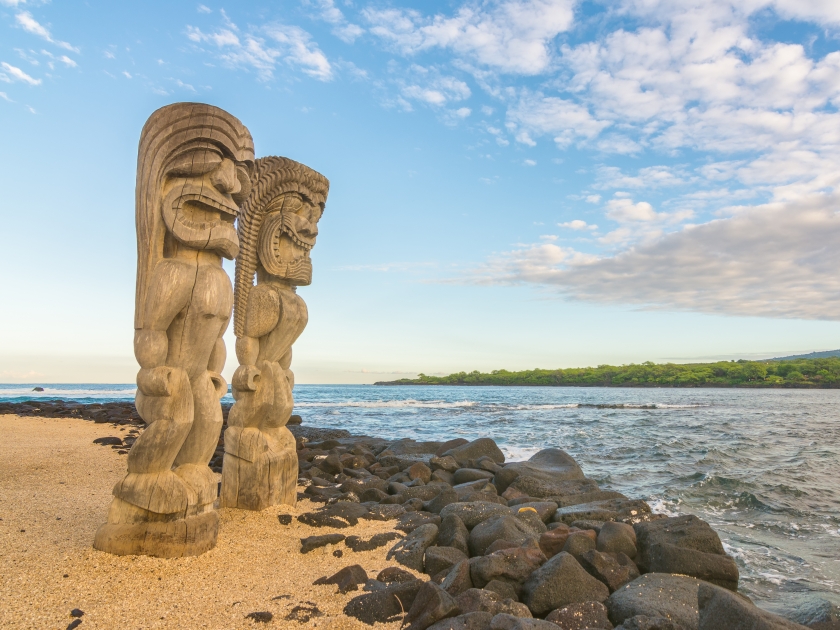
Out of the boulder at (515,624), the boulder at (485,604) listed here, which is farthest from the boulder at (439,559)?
the boulder at (515,624)

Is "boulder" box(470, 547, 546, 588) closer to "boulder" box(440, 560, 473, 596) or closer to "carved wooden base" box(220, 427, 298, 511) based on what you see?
"boulder" box(440, 560, 473, 596)

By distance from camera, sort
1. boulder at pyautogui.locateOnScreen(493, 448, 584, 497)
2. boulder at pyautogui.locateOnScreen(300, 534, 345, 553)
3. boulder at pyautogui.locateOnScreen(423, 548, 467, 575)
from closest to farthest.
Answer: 1. boulder at pyautogui.locateOnScreen(423, 548, 467, 575)
2. boulder at pyautogui.locateOnScreen(300, 534, 345, 553)
3. boulder at pyautogui.locateOnScreen(493, 448, 584, 497)

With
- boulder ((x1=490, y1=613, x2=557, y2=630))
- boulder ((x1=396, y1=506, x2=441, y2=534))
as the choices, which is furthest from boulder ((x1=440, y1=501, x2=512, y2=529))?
boulder ((x1=490, y1=613, x2=557, y2=630))

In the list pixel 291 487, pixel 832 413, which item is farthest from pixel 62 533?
pixel 832 413

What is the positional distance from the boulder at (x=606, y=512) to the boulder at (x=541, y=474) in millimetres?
1421

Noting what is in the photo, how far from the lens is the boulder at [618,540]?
5.07 meters

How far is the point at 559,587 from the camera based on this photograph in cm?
391

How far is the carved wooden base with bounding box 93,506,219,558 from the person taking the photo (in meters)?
3.95

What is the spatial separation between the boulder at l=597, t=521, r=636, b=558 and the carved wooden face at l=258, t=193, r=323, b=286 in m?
4.18

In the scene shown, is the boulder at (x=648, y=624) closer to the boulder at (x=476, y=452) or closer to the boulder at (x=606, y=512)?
the boulder at (x=606, y=512)

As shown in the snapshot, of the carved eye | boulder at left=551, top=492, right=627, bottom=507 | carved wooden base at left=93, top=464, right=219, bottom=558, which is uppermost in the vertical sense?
the carved eye

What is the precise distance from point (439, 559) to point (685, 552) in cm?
225

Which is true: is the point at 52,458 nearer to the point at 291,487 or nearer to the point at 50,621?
the point at 291,487

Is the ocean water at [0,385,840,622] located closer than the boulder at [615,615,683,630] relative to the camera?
No
